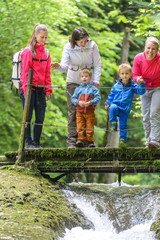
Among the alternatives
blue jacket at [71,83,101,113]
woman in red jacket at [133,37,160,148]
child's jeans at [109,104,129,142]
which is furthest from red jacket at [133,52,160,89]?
blue jacket at [71,83,101,113]

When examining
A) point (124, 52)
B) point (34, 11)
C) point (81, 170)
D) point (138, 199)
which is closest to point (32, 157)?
point (81, 170)

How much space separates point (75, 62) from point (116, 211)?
2.75 meters

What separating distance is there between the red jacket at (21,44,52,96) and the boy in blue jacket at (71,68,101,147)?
0.67m

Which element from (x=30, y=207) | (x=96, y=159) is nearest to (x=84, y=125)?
(x=96, y=159)

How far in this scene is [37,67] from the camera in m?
7.34

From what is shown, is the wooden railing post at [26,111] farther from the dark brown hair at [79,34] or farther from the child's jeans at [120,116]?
the child's jeans at [120,116]

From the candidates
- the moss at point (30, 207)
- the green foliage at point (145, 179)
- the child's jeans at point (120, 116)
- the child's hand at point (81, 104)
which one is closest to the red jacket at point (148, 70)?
the child's jeans at point (120, 116)

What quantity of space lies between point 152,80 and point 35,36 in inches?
86.9

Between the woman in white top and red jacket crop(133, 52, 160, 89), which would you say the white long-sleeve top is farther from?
red jacket crop(133, 52, 160, 89)

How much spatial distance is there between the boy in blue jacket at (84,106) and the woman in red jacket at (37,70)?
0.65m

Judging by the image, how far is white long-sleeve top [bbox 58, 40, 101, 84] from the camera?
288 inches

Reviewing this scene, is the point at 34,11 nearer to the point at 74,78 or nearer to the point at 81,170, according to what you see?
the point at 74,78

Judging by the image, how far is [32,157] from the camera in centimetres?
740

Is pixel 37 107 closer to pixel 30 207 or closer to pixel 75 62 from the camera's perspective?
pixel 75 62
